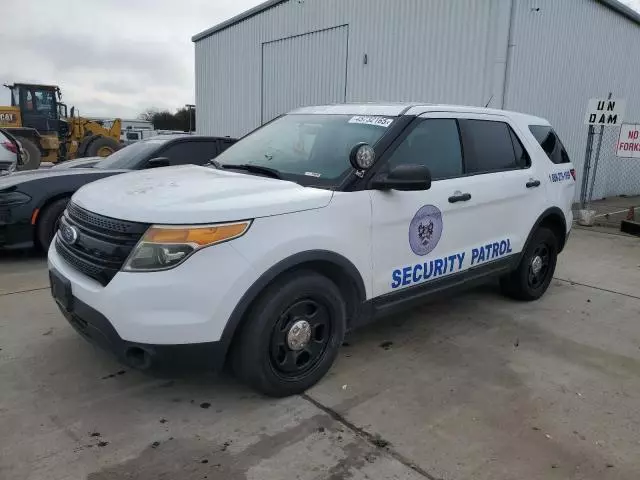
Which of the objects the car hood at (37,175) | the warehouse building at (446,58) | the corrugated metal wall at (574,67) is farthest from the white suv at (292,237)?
the corrugated metal wall at (574,67)

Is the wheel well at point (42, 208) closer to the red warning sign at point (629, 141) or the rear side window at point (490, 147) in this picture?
the rear side window at point (490, 147)

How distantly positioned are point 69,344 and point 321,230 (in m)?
2.13

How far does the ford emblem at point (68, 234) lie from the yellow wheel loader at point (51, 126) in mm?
16407

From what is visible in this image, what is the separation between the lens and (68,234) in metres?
3.22

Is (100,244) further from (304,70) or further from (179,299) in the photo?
(304,70)

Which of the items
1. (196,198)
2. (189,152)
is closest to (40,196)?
(189,152)

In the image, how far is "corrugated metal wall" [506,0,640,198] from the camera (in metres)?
10.2

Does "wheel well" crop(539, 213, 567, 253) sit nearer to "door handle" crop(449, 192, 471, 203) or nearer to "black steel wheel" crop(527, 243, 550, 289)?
"black steel wheel" crop(527, 243, 550, 289)

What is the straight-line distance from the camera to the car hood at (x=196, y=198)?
273cm

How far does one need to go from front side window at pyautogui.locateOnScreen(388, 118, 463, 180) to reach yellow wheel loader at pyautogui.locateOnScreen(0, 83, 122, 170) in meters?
16.8

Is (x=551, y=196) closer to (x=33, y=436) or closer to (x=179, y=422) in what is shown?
(x=179, y=422)

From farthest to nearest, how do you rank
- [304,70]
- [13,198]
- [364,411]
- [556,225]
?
[304,70] → [13,198] → [556,225] → [364,411]

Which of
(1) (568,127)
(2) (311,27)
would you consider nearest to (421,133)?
(1) (568,127)

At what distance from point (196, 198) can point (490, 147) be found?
2.65 m
